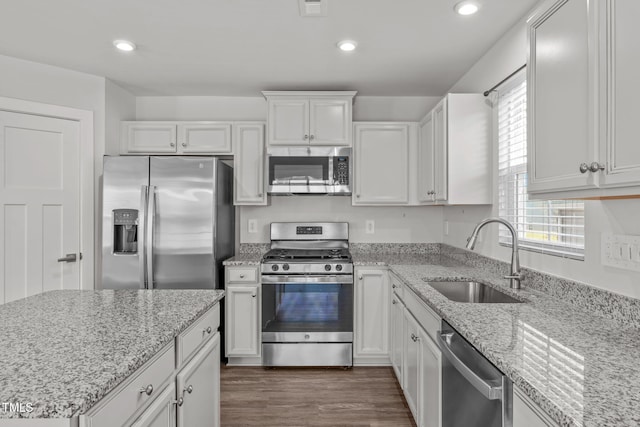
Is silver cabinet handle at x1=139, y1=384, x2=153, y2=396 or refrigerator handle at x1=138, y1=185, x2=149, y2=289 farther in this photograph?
→ refrigerator handle at x1=138, y1=185, x2=149, y2=289

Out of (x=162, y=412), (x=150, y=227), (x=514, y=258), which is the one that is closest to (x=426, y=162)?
(x=514, y=258)

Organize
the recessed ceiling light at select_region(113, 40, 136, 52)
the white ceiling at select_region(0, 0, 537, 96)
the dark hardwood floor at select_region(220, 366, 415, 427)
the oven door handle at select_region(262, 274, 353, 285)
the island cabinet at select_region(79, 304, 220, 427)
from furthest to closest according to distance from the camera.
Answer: the oven door handle at select_region(262, 274, 353, 285)
the recessed ceiling light at select_region(113, 40, 136, 52)
the dark hardwood floor at select_region(220, 366, 415, 427)
the white ceiling at select_region(0, 0, 537, 96)
the island cabinet at select_region(79, 304, 220, 427)

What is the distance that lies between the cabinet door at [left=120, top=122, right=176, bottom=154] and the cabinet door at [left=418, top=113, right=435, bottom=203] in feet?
7.14

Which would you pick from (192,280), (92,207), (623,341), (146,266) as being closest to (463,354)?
(623,341)

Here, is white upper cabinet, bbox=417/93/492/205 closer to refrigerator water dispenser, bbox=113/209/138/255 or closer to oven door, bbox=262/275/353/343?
oven door, bbox=262/275/353/343

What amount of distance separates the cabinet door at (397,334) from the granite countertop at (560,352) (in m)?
0.78

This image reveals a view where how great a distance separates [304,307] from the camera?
303 centimetres

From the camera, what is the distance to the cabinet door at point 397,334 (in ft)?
8.50

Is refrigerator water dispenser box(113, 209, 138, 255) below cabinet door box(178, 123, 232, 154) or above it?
below

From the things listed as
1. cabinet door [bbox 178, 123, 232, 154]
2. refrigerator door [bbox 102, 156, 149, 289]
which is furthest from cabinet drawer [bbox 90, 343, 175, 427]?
cabinet door [bbox 178, 123, 232, 154]

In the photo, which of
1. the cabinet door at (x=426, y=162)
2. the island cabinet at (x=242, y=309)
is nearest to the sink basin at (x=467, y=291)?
the cabinet door at (x=426, y=162)

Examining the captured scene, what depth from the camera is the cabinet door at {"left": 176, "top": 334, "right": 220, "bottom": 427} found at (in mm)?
1387

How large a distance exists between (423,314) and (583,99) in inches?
48.1

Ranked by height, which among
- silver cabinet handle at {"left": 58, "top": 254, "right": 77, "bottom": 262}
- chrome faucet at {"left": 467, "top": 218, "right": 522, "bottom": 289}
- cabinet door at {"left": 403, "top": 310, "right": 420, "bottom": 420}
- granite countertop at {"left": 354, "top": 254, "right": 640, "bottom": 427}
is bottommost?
cabinet door at {"left": 403, "top": 310, "right": 420, "bottom": 420}
